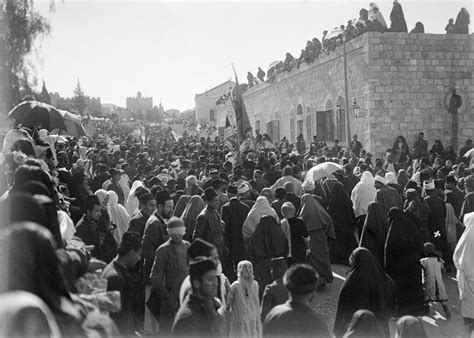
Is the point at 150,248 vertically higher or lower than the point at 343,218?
lower

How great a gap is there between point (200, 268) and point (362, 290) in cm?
187

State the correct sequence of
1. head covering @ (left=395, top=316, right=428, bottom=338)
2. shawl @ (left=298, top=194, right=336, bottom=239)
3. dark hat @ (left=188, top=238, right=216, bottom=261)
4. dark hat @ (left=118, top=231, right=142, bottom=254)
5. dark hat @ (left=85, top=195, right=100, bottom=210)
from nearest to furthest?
head covering @ (left=395, top=316, right=428, bottom=338)
dark hat @ (left=188, top=238, right=216, bottom=261)
dark hat @ (left=118, top=231, right=142, bottom=254)
dark hat @ (left=85, top=195, right=100, bottom=210)
shawl @ (left=298, top=194, right=336, bottom=239)

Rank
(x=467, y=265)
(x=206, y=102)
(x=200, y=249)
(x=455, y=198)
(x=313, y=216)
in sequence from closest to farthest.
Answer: (x=200, y=249) → (x=467, y=265) → (x=313, y=216) → (x=455, y=198) → (x=206, y=102)

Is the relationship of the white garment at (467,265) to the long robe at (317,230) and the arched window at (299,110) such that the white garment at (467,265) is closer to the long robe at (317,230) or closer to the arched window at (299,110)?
the long robe at (317,230)

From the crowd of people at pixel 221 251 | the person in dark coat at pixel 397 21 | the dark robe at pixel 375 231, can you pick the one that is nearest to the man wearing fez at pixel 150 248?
the crowd of people at pixel 221 251

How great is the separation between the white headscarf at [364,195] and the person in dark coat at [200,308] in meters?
5.15

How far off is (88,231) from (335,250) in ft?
14.3

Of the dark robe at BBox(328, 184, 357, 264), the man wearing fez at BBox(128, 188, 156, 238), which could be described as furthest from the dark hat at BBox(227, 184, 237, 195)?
the dark robe at BBox(328, 184, 357, 264)

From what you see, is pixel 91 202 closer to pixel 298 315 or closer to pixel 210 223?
pixel 210 223

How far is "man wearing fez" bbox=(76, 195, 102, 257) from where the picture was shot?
5328 mm

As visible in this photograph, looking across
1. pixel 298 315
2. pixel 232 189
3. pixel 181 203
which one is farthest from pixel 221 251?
pixel 298 315

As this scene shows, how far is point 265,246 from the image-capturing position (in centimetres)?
593

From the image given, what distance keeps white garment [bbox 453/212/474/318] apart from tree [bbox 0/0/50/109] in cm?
1603

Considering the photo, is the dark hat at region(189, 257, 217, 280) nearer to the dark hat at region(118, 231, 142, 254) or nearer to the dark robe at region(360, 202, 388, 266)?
the dark hat at region(118, 231, 142, 254)
